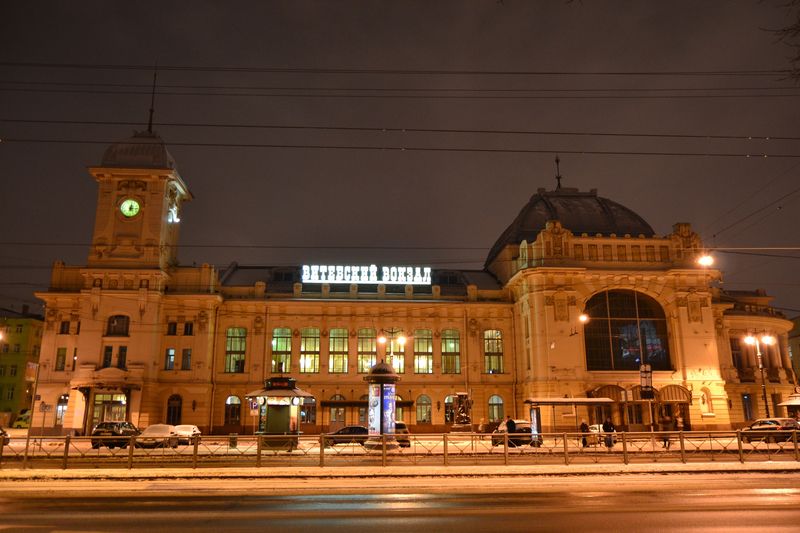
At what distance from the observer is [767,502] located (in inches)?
600

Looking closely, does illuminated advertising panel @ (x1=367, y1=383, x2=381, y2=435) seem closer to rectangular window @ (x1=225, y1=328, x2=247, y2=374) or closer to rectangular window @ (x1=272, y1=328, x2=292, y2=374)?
rectangular window @ (x1=272, y1=328, x2=292, y2=374)

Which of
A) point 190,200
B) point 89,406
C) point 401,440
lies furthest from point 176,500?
point 190,200

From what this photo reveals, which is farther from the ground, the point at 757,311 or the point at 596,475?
the point at 757,311

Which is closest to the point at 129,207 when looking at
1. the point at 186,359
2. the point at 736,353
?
the point at 186,359

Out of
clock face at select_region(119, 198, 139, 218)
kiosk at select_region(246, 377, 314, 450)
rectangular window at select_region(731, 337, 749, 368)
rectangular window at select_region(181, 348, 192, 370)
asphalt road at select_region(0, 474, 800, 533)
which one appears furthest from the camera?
rectangular window at select_region(731, 337, 749, 368)

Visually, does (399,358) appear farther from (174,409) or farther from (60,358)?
(60,358)

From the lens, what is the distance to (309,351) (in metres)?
61.0

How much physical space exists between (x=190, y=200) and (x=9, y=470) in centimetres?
4940

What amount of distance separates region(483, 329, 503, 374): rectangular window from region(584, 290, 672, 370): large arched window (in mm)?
9341

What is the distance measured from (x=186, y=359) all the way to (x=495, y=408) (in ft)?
102

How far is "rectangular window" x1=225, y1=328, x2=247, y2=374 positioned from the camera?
196ft

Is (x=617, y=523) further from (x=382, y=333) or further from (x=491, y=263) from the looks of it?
(x=491, y=263)

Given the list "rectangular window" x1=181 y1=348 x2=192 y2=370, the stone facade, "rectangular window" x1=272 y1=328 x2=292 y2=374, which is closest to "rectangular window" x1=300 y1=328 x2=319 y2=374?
the stone facade

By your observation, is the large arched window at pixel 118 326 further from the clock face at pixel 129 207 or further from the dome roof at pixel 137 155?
the dome roof at pixel 137 155
